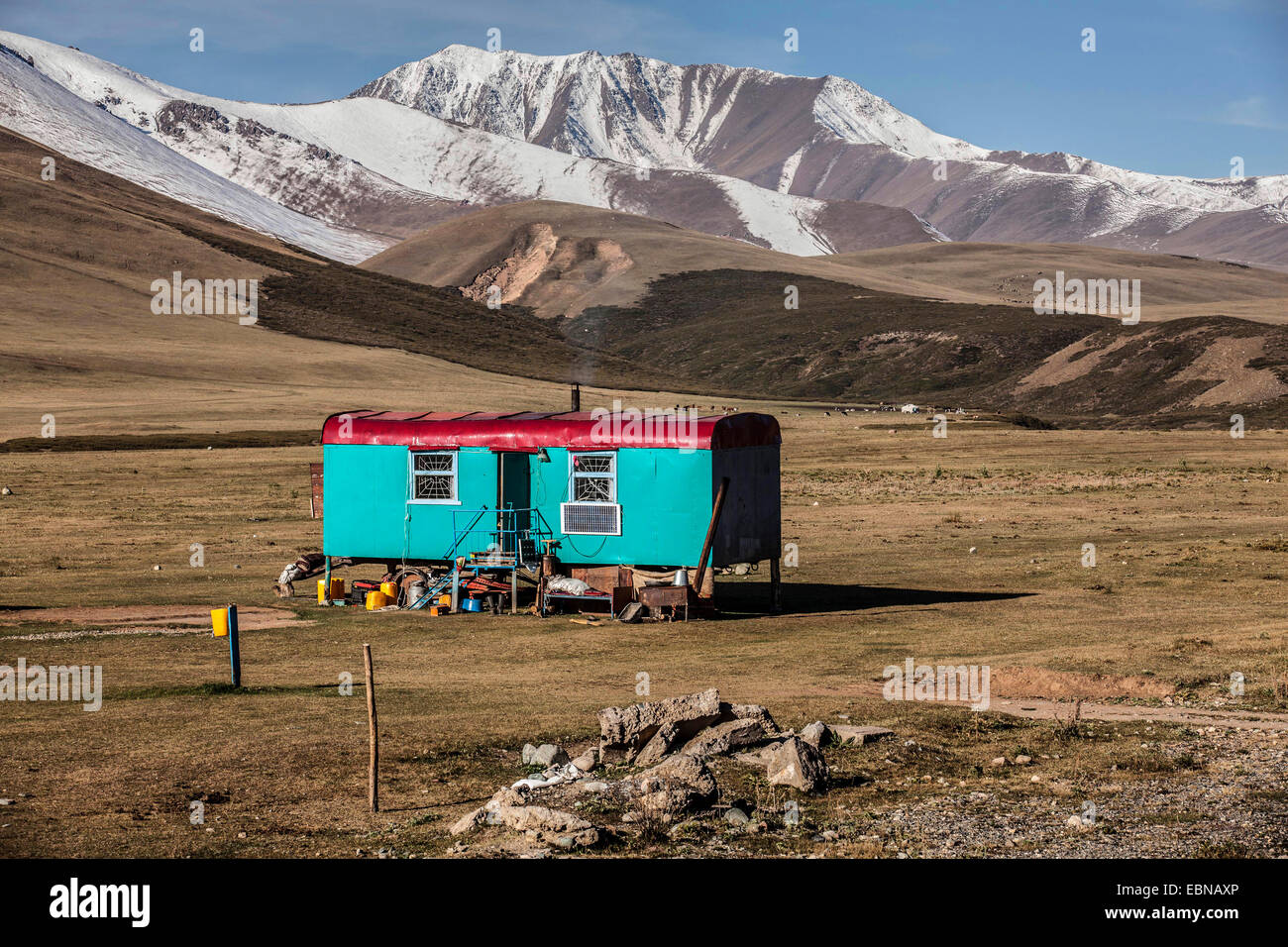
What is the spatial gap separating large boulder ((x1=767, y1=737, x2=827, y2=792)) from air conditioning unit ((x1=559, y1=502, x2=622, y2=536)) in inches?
696

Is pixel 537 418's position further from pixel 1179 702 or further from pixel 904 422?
pixel 904 422

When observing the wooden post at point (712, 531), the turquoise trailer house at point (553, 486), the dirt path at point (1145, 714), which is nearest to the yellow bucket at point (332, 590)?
the turquoise trailer house at point (553, 486)

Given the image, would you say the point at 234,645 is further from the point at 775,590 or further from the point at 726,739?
the point at 775,590

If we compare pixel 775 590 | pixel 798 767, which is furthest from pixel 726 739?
A: pixel 775 590

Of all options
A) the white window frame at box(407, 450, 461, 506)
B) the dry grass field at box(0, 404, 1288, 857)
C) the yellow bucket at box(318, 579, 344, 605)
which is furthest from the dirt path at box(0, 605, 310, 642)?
the white window frame at box(407, 450, 461, 506)

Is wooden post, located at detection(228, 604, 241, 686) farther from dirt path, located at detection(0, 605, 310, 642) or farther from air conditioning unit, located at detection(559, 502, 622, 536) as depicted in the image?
air conditioning unit, located at detection(559, 502, 622, 536)

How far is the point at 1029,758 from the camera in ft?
59.2

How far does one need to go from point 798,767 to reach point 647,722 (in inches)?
99.8

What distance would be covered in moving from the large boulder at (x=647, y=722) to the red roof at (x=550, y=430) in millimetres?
15540

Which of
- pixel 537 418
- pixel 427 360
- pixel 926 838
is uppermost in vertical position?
pixel 427 360

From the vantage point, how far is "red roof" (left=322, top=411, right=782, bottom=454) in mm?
34406

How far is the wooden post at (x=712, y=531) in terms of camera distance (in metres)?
33.0
